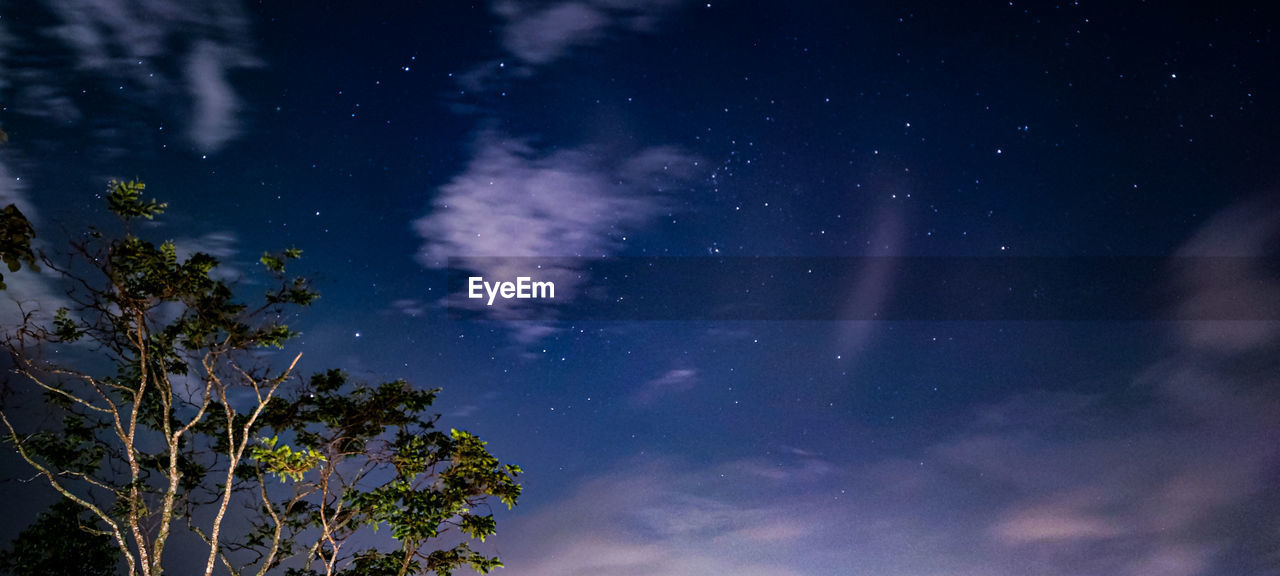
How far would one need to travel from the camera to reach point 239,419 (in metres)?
14.0

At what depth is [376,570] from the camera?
13547mm

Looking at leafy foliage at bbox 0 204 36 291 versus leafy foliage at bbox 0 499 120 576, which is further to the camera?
leafy foliage at bbox 0 499 120 576

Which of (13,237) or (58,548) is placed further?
(58,548)

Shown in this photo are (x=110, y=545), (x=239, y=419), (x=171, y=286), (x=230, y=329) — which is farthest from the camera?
(x=110, y=545)

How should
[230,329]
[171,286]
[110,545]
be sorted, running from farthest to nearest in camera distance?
1. [110,545]
2. [230,329]
3. [171,286]

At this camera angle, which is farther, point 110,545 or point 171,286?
point 110,545

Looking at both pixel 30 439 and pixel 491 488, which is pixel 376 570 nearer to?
pixel 491 488

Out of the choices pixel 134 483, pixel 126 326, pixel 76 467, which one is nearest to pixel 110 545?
pixel 76 467

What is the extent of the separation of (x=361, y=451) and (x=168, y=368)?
3698 mm

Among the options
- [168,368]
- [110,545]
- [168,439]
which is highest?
[168,368]

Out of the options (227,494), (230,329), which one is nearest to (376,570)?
(227,494)

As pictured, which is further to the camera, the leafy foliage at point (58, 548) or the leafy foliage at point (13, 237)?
the leafy foliage at point (58, 548)

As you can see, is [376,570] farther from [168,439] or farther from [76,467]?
[76,467]

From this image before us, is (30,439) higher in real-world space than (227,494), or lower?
higher
